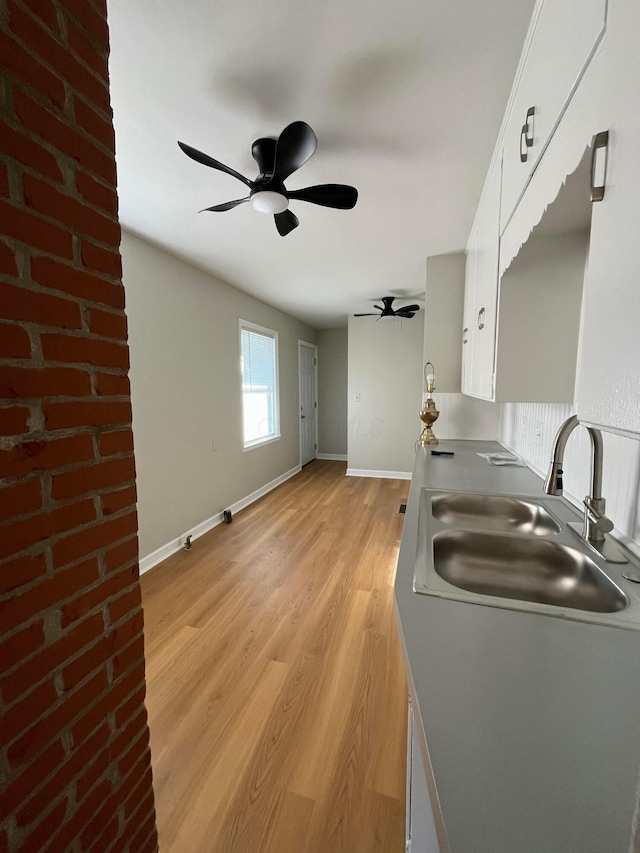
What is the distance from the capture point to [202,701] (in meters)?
1.51

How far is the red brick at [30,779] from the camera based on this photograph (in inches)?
Result: 24.3

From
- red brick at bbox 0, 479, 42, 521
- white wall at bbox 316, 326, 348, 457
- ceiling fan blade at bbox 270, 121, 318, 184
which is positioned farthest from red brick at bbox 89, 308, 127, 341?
white wall at bbox 316, 326, 348, 457

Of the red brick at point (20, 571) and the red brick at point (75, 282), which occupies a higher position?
the red brick at point (75, 282)

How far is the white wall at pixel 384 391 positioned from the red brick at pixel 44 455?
4.54 meters

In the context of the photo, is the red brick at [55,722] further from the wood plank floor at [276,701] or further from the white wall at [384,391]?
the white wall at [384,391]

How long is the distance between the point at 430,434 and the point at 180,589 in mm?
2180

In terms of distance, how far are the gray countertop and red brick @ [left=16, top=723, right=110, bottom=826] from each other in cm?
76

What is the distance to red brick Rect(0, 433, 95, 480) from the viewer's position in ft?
2.06

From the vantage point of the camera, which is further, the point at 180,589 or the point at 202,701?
the point at 180,589

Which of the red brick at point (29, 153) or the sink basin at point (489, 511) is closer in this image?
the red brick at point (29, 153)

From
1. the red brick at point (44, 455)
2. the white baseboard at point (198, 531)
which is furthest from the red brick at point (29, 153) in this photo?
the white baseboard at point (198, 531)

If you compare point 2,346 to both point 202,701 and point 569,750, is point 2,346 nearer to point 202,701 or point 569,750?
point 569,750

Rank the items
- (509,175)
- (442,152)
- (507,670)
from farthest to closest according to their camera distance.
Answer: (442,152) < (509,175) < (507,670)

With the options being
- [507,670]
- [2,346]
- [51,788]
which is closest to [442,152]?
[2,346]
